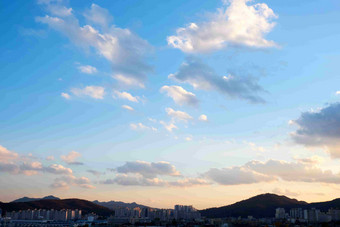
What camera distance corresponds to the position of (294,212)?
642ft

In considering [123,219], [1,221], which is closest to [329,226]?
[123,219]

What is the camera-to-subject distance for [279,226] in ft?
428

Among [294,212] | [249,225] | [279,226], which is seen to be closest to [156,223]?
[249,225]

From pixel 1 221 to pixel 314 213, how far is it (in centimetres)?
14724

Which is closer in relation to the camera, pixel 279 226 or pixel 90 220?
pixel 279 226

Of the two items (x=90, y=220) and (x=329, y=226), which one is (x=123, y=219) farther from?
(x=329, y=226)

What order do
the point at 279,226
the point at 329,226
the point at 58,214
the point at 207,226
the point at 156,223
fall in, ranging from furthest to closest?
the point at 58,214 < the point at 156,223 < the point at 207,226 < the point at 279,226 < the point at 329,226

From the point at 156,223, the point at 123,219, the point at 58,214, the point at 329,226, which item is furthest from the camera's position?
the point at 58,214

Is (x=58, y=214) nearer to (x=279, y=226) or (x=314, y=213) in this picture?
(x=279, y=226)

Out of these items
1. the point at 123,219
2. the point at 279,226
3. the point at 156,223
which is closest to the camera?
the point at 279,226

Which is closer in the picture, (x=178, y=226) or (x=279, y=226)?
(x=279, y=226)

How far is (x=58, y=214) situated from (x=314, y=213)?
450 feet

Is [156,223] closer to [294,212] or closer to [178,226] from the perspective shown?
[178,226]

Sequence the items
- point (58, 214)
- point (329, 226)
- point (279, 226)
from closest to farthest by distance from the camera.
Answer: point (329, 226)
point (279, 226)
point (58, 214)
